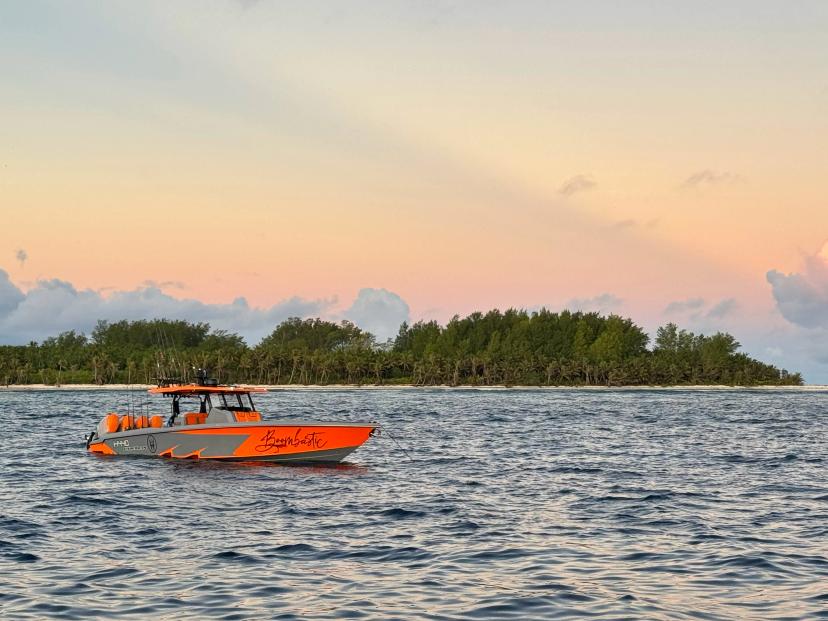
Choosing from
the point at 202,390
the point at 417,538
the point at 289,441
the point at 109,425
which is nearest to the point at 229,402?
the point at 202,390

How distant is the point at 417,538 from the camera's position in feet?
74.6

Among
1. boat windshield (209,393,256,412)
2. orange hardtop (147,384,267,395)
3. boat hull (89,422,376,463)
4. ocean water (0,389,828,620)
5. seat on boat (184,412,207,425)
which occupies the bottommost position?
ocean water (0,389,828,620)

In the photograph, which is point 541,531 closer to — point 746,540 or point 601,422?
point 746,540

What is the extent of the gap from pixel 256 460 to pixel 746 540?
20.7 m

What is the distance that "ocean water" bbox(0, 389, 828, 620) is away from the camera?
16.8 metres

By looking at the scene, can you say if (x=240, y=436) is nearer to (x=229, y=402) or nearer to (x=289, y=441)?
(x=289, y=441)

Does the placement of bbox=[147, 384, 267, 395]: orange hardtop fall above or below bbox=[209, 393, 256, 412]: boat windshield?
above

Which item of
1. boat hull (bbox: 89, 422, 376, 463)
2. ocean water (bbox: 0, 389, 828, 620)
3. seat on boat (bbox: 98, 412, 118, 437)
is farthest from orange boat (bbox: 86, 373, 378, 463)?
seat on boat (bbox: 98, 412, 118, 437)

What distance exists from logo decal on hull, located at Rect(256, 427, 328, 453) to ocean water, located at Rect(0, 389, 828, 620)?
3.63 feet

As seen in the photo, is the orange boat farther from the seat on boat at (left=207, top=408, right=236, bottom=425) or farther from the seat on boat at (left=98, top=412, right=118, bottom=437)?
the seat on boat at (left=98, top=412, right=118, bottom=437)

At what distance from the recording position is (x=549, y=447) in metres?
51.1

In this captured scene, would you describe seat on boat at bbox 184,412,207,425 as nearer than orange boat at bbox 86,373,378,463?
No

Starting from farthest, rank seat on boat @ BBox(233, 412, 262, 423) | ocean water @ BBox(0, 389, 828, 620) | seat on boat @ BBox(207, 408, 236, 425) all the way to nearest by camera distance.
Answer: seat on boat @ BBox(233, 412, 262, 423) → seat on boat @ BBox(207, 408, 236, 425) → ocean water @ BBox(0, 389, 828, 620)

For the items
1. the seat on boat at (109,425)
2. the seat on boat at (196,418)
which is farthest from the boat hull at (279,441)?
the seat on boat at (109,425)
